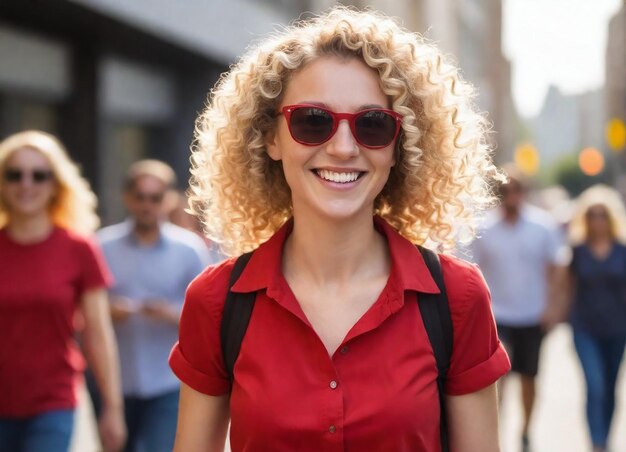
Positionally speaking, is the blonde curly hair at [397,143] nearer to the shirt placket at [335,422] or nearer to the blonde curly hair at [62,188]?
the shirt placket at [335,422]

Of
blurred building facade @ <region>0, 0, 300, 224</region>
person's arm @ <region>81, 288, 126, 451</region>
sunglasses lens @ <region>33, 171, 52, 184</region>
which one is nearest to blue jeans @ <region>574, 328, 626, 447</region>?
person's arm @ <region>81, 288, 126, 451</region>

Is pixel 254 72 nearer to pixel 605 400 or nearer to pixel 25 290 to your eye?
pixel 25 290

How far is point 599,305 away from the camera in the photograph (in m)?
8.57

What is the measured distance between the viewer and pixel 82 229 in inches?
215

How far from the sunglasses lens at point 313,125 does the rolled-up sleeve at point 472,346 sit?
505 mm

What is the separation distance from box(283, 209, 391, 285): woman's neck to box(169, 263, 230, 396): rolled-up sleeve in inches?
8.4

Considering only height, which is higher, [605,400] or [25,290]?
[25,290]

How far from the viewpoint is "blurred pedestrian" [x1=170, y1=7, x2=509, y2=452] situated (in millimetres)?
2635

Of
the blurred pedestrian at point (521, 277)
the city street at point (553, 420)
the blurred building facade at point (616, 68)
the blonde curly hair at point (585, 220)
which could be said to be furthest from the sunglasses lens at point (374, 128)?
the blurred building facade at point (616, 68)

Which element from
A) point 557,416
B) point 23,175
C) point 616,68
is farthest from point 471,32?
point 616,68

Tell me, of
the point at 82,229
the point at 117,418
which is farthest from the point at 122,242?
the point at 117,418

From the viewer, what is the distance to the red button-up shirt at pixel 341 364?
2.60m

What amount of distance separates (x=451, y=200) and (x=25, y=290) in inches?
96.1

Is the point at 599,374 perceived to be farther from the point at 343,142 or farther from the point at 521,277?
the point at 343,142
